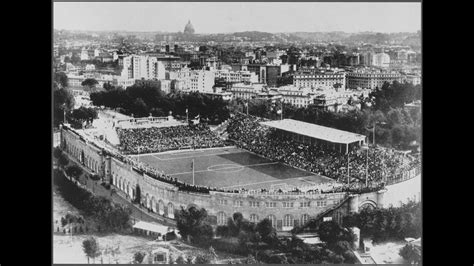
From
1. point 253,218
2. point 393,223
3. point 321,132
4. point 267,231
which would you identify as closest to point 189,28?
point 321,132

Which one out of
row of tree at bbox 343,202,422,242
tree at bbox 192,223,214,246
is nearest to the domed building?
tree at bbox 192,223,214,246

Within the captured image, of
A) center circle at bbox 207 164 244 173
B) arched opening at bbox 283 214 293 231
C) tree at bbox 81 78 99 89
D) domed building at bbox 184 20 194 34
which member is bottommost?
arched opening at bbox 283 214 293 231

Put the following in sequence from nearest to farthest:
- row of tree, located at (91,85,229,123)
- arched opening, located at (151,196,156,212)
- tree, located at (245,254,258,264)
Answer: tree, located at (245,254,258,264) → arched opening, located at (151,196,156,212) → row of tree, located at (91,85,229,123)

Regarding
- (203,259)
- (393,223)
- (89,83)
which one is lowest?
(203,259)

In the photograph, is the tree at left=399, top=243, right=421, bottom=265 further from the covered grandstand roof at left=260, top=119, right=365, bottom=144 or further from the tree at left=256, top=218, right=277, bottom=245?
the tree at left=256, top=218, right=277, bottom=245

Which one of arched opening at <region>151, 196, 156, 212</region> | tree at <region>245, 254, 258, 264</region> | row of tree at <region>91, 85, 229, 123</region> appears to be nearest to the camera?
tree at <region>245, 254, 258, 264</region>

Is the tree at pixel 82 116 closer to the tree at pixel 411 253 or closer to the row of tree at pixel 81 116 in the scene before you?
the row of tree at pixel 81 116

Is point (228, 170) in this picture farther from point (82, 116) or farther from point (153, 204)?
point (82, 116)
